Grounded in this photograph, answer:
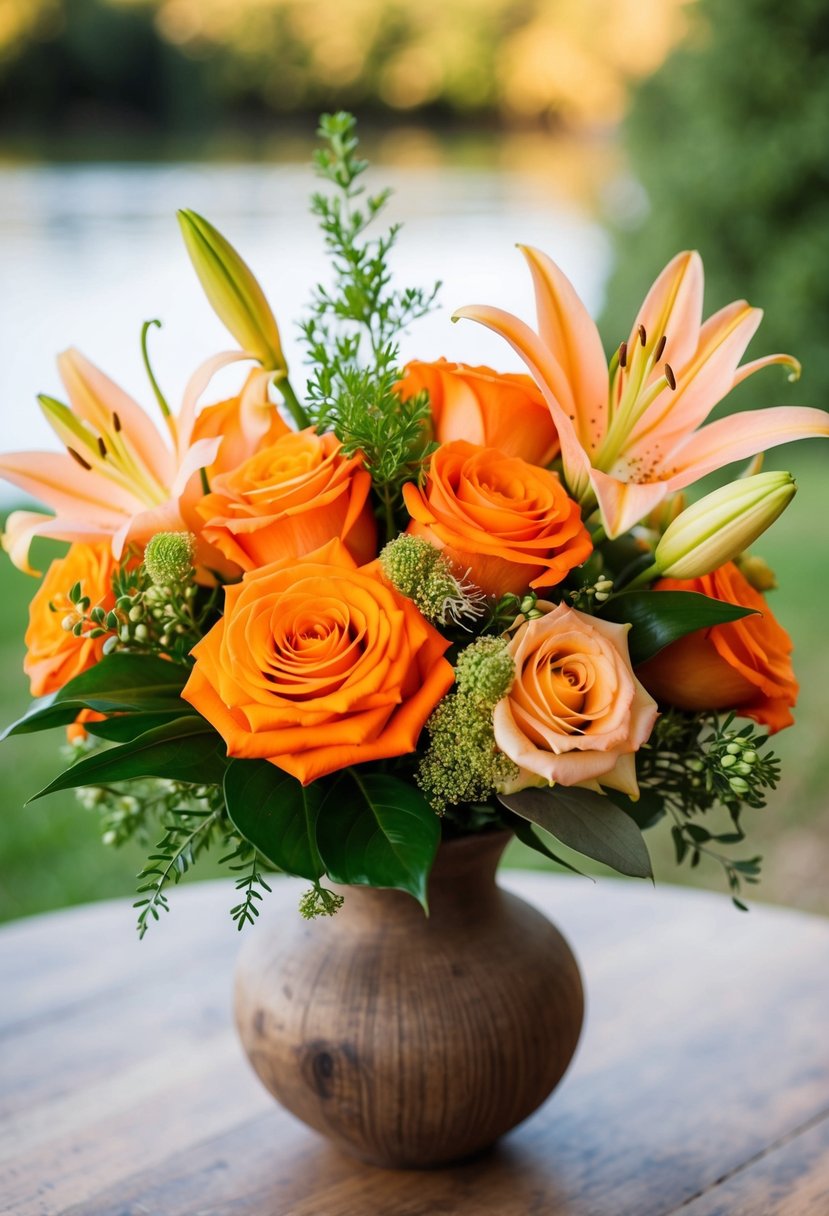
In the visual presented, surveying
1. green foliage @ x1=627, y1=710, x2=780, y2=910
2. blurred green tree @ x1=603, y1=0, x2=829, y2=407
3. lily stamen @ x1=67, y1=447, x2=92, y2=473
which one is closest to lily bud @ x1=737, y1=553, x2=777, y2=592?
green foliage @ x1=627, y1=710, x2=780, y2=910

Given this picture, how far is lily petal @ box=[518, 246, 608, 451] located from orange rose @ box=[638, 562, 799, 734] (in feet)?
0.39

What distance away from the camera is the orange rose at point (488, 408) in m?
0.77

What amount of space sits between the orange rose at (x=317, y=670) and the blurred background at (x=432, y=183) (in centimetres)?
28

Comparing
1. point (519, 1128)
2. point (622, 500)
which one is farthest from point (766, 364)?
point (519, 1128)

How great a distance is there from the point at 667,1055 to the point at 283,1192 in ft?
1.11

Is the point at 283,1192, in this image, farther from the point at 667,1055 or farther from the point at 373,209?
the point at 373,209

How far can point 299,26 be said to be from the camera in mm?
9039

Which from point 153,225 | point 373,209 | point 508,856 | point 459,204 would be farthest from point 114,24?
point 373,209

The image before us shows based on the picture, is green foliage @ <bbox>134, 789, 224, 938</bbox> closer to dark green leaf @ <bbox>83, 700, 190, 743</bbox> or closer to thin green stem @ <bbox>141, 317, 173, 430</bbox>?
dark green leaf @ <bbox>83, 700, 190, 743</bbox>

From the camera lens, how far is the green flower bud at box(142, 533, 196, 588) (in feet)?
Answer: 2.38

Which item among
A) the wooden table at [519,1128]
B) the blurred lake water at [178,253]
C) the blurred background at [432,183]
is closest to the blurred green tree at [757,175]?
the blurred background at [432,183]

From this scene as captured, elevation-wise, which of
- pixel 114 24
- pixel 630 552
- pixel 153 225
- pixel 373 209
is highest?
pixel 114 24

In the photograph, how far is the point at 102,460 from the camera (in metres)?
0.84

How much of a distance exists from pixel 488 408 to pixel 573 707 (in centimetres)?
20
